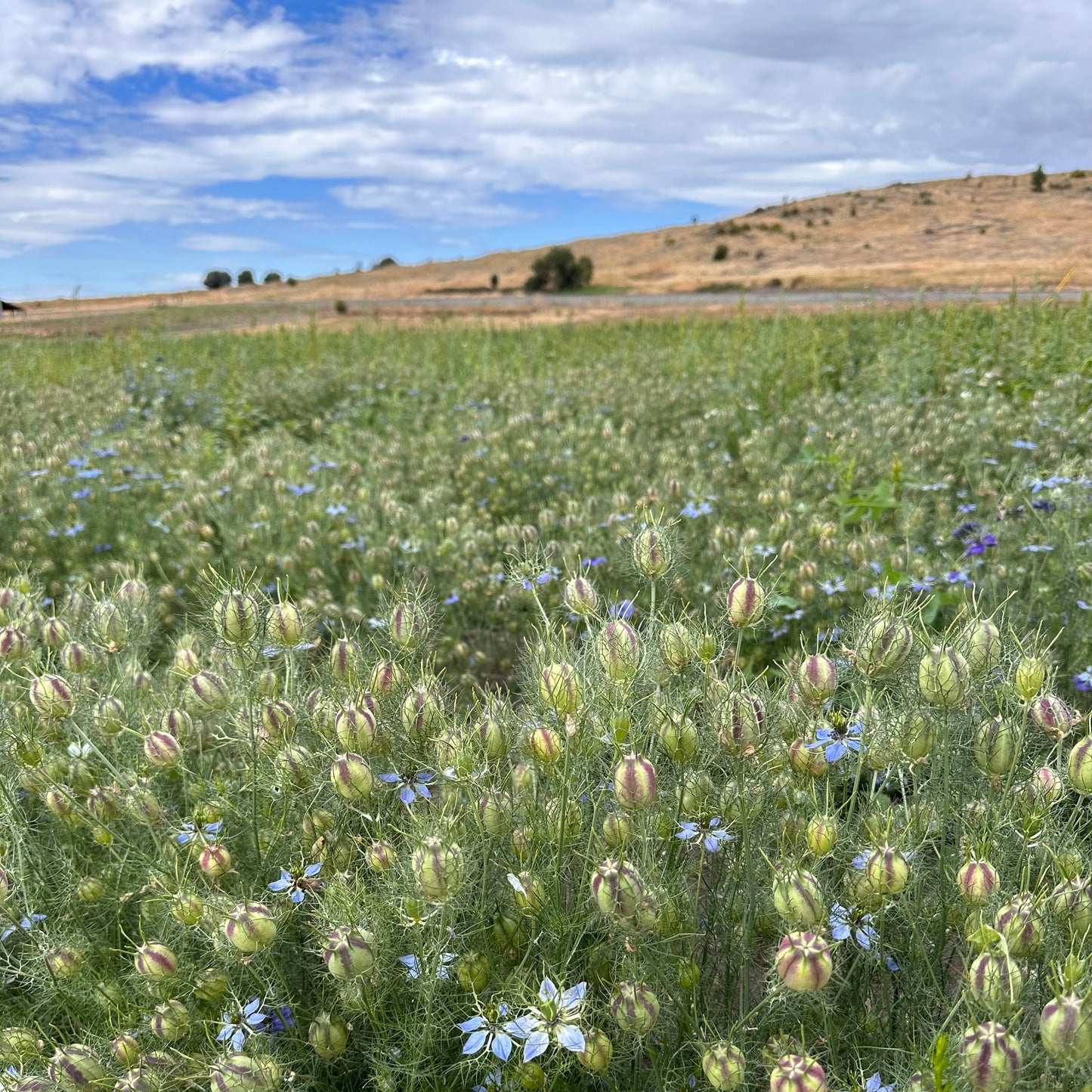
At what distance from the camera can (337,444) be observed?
6.62 m

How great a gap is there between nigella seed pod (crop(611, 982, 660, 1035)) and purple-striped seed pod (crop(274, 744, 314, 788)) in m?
0.73

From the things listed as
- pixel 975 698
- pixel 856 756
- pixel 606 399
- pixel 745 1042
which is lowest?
pixel 745 1042

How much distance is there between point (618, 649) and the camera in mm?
1402

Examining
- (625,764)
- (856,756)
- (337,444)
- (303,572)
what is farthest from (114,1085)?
(337,444)

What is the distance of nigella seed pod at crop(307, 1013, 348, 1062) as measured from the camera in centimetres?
133

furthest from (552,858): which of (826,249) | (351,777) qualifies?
(826,249)

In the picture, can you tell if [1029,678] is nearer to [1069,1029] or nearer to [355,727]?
[1069,1029]

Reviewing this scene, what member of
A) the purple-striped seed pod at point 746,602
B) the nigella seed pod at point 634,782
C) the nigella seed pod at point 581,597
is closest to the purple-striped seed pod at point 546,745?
the nigella seed pod at point 634,782

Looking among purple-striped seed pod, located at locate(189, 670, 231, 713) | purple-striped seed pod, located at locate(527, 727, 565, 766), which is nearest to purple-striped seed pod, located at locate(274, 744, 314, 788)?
purple-striped seed pod, located at locate(189, 670, 231, 713)

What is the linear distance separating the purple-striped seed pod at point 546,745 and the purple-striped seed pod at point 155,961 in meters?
0.67

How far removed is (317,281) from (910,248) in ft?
109

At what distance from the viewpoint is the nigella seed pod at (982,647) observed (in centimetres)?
134

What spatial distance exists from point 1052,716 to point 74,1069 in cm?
162

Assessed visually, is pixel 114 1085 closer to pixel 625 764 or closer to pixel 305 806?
pixel 305 806
